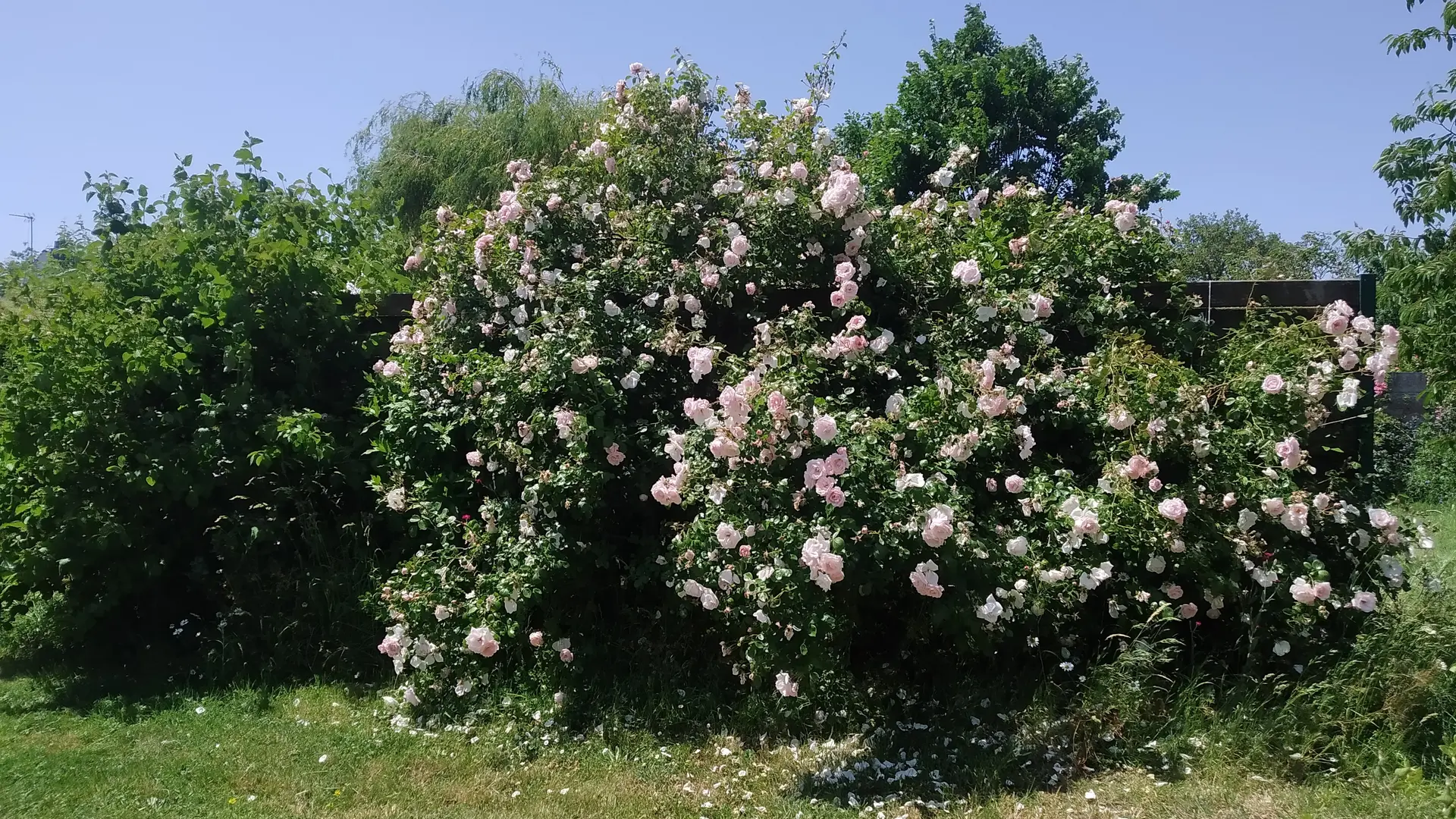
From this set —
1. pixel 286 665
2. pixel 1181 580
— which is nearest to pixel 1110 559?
pixel 1181 580

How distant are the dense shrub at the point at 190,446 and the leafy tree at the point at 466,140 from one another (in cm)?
848

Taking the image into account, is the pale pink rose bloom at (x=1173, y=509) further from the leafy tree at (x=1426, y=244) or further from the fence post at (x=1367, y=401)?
the leafy tree at (x=1426, y=244)

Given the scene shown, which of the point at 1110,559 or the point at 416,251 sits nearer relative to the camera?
the point at 1110,559

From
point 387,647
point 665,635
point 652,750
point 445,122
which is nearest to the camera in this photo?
point 652,750

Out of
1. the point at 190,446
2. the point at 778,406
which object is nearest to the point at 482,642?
the point at 778,406

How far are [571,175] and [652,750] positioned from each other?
298 cm

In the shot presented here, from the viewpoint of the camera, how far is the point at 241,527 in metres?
4.95

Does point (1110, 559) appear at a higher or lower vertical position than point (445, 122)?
lower

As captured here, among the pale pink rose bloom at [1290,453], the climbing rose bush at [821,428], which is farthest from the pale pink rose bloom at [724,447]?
the pale pink rose bloom at [1290,453]

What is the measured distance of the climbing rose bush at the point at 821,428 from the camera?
358cm

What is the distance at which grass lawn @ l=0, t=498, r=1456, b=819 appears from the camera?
316 centimetres

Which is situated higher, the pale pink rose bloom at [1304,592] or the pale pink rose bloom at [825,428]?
the pale pink rose bloom at [825,428]

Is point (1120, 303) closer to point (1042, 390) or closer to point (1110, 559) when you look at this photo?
point (1042, 390)

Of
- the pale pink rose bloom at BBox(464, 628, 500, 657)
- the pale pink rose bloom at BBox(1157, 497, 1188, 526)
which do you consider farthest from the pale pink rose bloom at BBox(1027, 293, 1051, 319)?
the pale pink rose bloom at BBox(464, 628, 500, 657)
